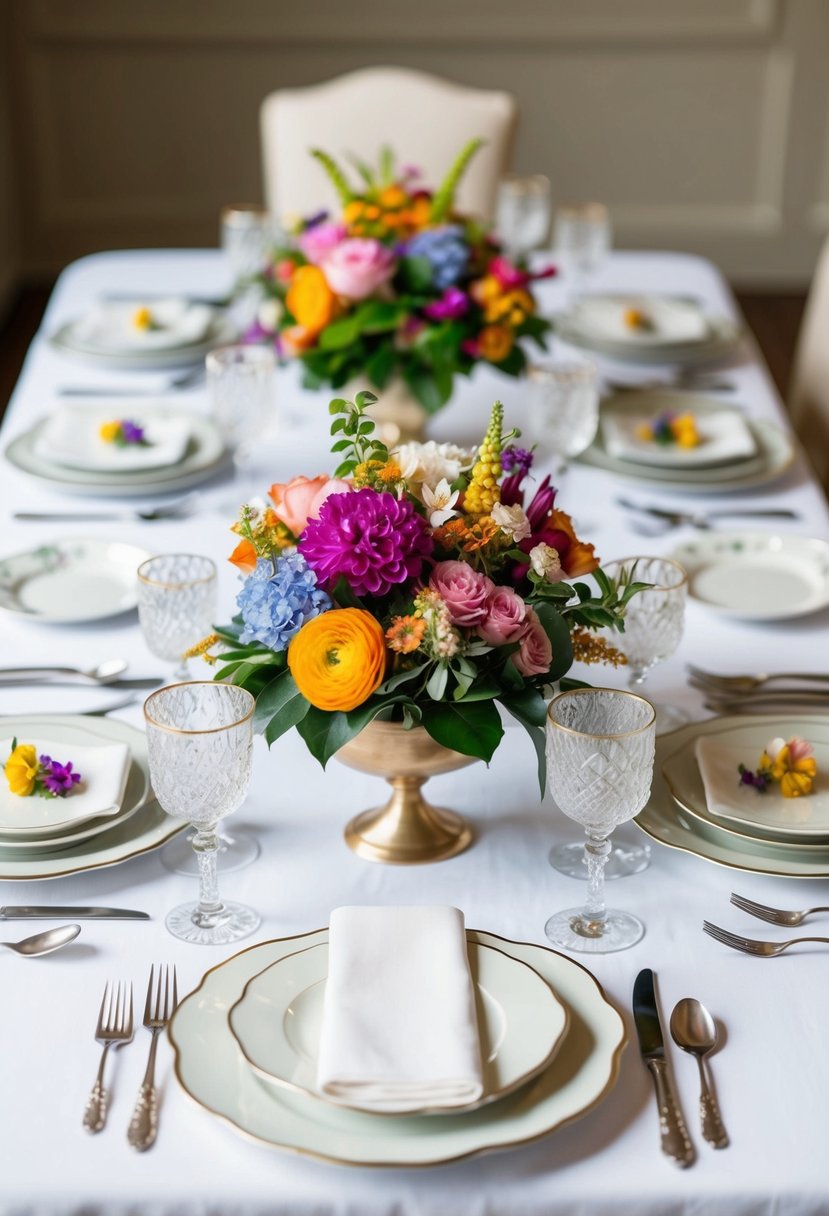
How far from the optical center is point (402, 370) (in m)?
1.93

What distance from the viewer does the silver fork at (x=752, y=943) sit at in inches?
42.5

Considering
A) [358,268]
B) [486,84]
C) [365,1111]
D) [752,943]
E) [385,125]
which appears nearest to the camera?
[365,1111]

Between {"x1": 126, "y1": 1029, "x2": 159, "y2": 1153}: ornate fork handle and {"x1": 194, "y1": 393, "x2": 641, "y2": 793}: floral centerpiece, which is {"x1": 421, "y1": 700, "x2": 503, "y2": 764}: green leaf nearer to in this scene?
{"x1": 194, "y1": 393, "x2": 641, "y2": 793}: floral centerpiece

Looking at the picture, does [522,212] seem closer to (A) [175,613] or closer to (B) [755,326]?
(A) [175,613]

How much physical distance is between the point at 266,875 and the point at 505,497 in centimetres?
37

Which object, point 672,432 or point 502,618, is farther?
point 672,432

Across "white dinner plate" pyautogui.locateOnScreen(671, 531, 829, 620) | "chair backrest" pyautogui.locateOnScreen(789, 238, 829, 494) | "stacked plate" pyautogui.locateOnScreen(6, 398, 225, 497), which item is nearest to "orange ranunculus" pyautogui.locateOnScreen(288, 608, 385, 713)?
"white dinner plate" pyautogui.locateOnScreen(671, 531, 829, 620)

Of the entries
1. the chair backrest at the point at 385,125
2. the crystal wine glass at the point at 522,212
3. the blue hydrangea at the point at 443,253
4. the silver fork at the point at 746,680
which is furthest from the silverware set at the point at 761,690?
the chair backrest at the point at 385,125

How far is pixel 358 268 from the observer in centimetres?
186

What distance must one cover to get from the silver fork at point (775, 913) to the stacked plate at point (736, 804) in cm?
3

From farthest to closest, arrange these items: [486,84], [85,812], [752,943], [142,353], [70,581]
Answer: [486,84] < [142,353] < [70,581] < [85,812] < [752,943]

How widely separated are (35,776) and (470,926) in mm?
399

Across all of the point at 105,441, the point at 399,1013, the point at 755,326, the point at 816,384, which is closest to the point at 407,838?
the point at 399,1013

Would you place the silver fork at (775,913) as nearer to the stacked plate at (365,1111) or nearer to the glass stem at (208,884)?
the stacked plate at (365,1111)
